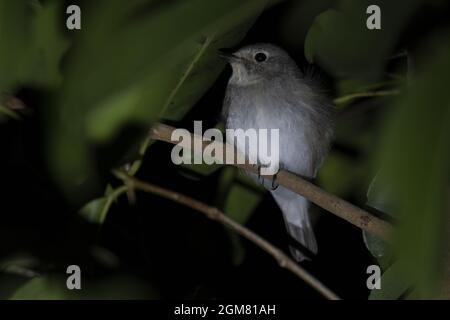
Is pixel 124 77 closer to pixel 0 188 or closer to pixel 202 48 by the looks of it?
pixel 202 48

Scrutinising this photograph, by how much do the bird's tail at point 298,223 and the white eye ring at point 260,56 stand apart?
2.43 ft

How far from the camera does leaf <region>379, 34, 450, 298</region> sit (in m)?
0.44

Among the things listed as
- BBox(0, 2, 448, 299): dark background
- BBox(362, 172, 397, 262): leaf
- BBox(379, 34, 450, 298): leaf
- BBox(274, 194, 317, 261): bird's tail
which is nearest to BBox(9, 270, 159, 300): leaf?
BBox(0, 2, 448, 299): dark background

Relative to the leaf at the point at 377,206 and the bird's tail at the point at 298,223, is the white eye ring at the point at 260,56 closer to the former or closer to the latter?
the bird's tail at the point at 298,223

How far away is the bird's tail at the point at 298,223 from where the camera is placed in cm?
314

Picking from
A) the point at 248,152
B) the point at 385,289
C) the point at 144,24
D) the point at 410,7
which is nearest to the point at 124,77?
the point at 144,24

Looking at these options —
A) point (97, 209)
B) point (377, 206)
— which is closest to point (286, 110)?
point (97, 209)

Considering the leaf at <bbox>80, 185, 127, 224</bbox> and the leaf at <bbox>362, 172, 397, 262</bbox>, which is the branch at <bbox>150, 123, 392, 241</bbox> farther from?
the leaf at <bbox>80, 185, 127, 224</bbox>

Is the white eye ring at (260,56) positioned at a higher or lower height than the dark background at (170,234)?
higher

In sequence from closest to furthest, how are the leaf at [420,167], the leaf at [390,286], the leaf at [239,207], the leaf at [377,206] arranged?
the leaf at [420,167] → the leaf at [377,206] → the leaf at [390,286] → the leaf at [239,207]

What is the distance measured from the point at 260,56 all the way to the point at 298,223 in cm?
88

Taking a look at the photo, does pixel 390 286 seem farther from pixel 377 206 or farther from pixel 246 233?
pixel 246 233

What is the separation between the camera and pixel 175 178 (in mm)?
2711

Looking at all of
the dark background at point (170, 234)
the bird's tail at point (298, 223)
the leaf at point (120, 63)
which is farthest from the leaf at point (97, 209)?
the leaf at point (120, 63)
